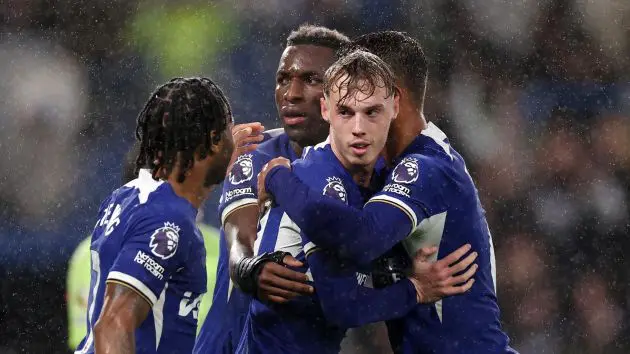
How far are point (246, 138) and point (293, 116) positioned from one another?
27cm

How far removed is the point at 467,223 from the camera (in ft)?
12.2

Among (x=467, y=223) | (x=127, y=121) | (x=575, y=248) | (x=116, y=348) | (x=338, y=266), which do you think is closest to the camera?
(x=116, y=348)

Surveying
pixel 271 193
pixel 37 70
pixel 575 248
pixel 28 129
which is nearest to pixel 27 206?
pixel 28 129

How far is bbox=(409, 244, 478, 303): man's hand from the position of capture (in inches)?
143

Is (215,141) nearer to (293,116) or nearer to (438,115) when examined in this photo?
(293,116)

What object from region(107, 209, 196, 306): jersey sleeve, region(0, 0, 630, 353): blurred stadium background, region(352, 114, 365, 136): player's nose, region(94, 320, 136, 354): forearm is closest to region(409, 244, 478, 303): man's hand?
region(352, 114, 365, 136): player's nose

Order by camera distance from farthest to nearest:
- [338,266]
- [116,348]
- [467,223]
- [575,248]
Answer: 1. [575,248]
2. [467,223]
3. [338,266]
4. [116,348]

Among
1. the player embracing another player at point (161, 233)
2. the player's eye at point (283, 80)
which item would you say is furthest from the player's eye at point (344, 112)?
the player's eye at point (283, 80)

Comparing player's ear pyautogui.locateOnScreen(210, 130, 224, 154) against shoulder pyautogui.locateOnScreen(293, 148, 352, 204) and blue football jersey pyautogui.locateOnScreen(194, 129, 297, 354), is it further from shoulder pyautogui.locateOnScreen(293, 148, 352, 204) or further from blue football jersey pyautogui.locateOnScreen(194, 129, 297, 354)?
blue football jersey pyautogui.locateOnScreen(194, 129, 297, 354)

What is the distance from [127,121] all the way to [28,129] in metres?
0.82

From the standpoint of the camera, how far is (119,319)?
3.16 metres

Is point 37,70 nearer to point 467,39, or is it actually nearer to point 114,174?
point 114,174

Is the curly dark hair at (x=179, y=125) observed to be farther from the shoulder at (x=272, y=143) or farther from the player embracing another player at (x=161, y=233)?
the shoulder at (x=272, y=143)

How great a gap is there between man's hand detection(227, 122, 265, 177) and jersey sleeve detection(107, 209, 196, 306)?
4.09ft
